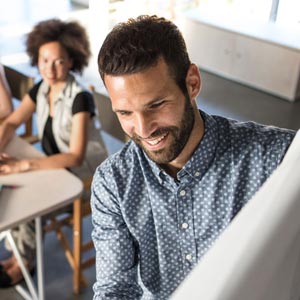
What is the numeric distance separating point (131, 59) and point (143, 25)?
82 mm

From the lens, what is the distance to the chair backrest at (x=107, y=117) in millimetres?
2078

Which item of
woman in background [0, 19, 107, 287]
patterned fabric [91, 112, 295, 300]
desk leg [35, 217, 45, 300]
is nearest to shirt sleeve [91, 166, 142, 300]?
patterned fabric [91, 112, 295, 300]

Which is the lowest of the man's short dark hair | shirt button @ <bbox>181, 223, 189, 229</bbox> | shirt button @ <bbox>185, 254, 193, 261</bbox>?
shirt button @ <bbox>185, 254, 193, 261</bbox>

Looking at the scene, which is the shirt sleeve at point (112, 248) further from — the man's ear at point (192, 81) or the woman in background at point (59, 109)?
the woman in background at point (59, 109)

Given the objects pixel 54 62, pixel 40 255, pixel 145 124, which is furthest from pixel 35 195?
pixel 145 124

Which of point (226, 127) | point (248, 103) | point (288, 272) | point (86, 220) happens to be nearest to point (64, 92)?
point (86, 220)

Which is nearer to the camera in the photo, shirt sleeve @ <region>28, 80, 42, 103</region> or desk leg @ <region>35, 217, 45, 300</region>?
desk leg @ <region>35, 217, 45, 300</region>

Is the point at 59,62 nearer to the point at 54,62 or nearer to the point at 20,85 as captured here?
the point at 54,62

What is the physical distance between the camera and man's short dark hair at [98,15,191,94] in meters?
0.93

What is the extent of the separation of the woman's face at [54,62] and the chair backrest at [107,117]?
0.17 m

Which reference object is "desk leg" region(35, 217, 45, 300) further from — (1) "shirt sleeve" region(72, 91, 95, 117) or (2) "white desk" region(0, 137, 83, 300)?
(1) "shirt sleeve" region(72, 91, 95, 117)

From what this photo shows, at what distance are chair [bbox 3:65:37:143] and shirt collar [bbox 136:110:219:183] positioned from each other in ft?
4.80

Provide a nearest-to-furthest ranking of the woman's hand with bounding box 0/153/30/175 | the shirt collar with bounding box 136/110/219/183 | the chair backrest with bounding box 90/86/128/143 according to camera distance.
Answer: the shirt collar with bounding box 136/110/219/183, the woman's hand with bounding box 0/153/30/175, the chair backrest with bounding box 90/86/128/143

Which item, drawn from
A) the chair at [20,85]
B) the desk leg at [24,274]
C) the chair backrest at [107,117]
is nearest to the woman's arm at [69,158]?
the chair backrest at [107,117]
